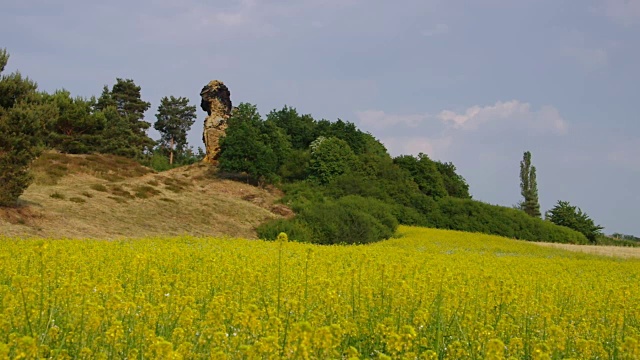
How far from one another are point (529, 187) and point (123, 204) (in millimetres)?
50906

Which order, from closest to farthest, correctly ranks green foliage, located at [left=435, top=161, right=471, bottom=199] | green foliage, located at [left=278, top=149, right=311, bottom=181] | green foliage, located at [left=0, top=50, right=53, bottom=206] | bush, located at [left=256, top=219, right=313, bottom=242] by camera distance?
green foliage, located at [left=0, top=50, right=53, bottom=206]
bush, located at [left=256, top=219, right=313, bottom=242]
green foliage, located at [left=278, top=149, right=311, bottom=181]
green foliage, located at [left=435, top=161, right=471, bottom=199]

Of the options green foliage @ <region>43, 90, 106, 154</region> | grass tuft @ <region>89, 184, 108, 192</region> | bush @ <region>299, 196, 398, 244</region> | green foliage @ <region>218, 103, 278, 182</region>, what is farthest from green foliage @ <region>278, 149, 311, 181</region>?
grass tuft @ <region>89, 184, 108, 192</region>

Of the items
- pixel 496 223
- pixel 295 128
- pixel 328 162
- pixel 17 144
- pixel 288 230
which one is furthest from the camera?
pixel 295 128

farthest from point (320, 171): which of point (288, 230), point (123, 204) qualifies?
point (123, 204)

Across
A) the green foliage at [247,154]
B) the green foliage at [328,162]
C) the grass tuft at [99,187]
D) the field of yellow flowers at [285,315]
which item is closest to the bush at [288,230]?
the grass tuft at [99,187]

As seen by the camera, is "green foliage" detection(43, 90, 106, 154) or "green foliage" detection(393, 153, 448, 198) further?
"green foliage" detection(393, 153, 448, 198)

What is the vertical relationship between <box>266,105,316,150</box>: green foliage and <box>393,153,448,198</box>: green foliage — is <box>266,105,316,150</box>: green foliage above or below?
above

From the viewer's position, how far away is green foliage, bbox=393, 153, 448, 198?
163 feet

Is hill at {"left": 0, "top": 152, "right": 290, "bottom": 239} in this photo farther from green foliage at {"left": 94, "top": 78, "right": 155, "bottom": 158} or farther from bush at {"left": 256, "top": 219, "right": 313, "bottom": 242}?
green foliage at {"left": 94, "top": 78, "right": 155, "bottom": 158}

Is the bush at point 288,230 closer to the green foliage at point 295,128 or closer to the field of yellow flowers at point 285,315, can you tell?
the field of yellow flowers at point 285,315

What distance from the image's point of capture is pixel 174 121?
70.9m

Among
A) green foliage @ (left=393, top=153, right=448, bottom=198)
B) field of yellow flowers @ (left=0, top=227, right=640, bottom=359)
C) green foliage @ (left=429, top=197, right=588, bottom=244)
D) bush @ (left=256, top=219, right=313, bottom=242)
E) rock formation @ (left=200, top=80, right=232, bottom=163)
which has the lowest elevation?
field of yellow flowers @ (left=0, top=227, right=640, bottom=359)

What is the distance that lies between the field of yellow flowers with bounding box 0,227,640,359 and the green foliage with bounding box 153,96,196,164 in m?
60.7

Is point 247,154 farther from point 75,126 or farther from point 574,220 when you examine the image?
point 574,220
